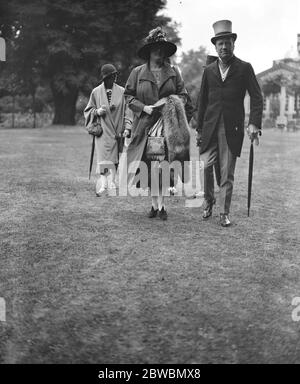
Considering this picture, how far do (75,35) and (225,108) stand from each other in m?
31.2

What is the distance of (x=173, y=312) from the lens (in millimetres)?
3863

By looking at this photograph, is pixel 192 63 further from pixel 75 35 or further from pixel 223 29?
pixel 223 29

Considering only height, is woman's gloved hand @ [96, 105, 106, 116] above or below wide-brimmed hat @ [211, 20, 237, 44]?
below

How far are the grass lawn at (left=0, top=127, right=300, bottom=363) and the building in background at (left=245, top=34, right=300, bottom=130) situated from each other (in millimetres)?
51972

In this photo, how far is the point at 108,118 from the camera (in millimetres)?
9344

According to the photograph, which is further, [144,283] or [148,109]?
[148,109]

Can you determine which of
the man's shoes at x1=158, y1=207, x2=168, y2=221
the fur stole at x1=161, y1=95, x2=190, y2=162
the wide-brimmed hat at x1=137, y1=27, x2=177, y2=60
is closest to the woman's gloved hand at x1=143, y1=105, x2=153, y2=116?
the fur stole at x1=161, y1=95, x2=190, y2=162

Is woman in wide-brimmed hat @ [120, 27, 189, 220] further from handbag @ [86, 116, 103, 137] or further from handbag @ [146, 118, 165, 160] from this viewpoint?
handbag @ [86, 116, 103, 137]

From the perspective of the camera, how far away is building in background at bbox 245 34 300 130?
5950 centimetres

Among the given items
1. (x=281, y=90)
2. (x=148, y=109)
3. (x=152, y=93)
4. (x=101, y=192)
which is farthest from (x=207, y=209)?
(x=281, y=90)

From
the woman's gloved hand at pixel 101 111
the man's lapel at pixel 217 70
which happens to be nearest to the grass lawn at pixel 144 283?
the woman's gloved hand at pixel 101 111

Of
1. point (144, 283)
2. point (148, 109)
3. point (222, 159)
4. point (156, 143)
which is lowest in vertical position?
point (144, 283)
